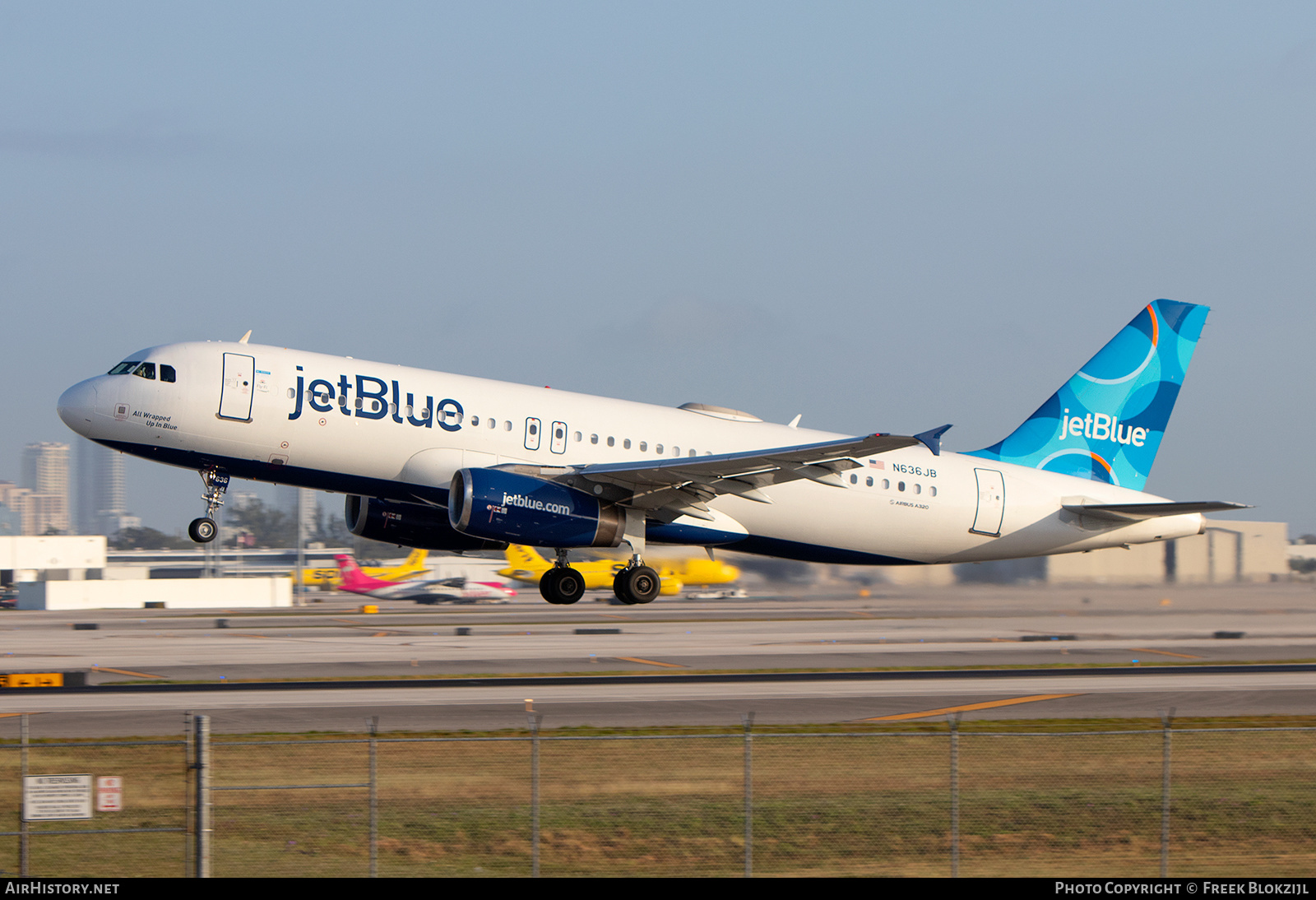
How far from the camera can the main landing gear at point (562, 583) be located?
3347cm

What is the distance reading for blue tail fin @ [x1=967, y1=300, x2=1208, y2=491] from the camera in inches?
1594

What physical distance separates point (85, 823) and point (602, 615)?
56.7 meters

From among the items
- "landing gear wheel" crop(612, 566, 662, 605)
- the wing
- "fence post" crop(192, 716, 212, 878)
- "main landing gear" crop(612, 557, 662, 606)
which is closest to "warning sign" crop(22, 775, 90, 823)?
"fence post" crop(192, 716, 212, 878)

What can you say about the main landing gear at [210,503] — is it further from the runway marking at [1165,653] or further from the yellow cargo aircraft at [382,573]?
the yellow cargo aircraft at [382,573]

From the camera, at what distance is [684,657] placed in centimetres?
5150

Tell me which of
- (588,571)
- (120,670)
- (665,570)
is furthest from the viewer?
(665,570)

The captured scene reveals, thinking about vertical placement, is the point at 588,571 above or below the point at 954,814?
above

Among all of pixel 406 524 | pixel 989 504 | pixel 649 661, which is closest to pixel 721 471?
pixel 406 524

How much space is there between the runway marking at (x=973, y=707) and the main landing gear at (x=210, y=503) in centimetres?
1710

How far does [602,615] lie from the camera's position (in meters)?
79.5

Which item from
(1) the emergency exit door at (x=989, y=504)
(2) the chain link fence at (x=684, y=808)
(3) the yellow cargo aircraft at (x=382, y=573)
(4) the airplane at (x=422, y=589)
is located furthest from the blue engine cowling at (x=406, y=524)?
(3) the yellow cargo aircraft at (x=382, y=573)

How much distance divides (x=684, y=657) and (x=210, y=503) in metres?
24.1

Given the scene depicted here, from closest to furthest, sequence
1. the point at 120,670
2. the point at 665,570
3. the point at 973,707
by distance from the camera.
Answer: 1. the point at 973,707
2. the point at 120,670
3. the point at 665,570

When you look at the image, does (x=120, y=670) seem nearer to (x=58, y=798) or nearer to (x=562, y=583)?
(x=562, y=583)
